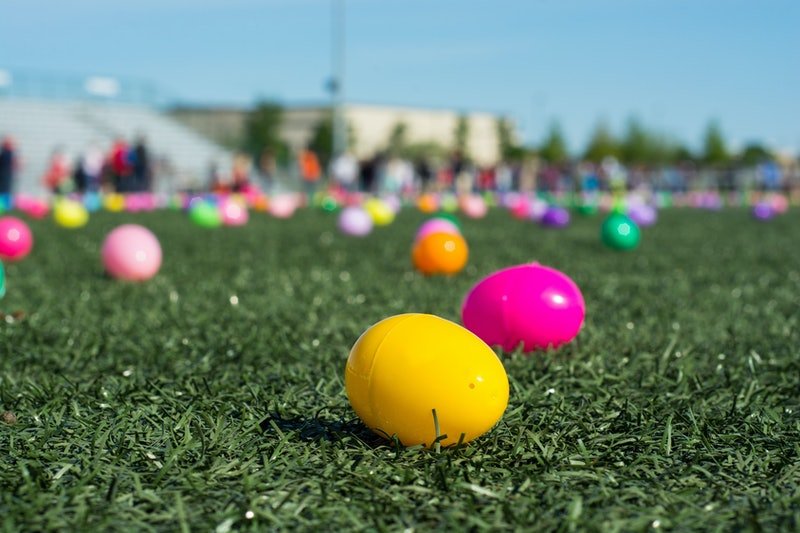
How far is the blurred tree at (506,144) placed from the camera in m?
94.2

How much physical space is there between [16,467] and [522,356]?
2234 mm

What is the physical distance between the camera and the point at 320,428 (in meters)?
3.21

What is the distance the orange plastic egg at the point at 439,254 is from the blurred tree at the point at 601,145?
274ft

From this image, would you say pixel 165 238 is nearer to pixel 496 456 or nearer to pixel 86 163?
pixel 496 456

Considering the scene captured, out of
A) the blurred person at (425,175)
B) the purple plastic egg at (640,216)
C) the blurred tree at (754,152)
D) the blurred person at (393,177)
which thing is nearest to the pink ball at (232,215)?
the purple plastic egg at (640,216)

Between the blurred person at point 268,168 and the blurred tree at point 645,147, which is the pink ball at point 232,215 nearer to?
the blurred person at point 268,168

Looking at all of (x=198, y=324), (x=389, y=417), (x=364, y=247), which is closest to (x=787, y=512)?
(x=389, y=417)

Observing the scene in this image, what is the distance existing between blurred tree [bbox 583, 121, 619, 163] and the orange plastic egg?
83602 millimetres

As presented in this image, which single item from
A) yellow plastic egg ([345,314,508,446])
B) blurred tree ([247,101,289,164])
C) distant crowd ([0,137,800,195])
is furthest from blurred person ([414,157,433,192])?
blurred tree ([247,101,289,164])

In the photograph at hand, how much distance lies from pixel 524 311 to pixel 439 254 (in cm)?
322

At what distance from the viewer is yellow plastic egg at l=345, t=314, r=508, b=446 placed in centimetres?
288

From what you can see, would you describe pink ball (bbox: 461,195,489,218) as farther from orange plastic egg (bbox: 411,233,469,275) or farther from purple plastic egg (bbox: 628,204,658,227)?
orange plastic egg (bbox: 411,233,469,275)

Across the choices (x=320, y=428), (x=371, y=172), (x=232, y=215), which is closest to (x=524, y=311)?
(x=320, y=428)

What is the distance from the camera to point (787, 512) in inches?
95.9
